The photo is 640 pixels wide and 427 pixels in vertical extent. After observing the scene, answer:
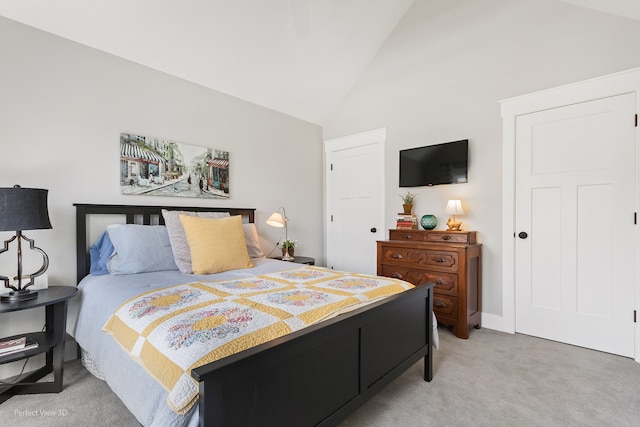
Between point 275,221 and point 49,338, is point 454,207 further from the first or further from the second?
point 49,338

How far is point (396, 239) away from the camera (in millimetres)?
3619

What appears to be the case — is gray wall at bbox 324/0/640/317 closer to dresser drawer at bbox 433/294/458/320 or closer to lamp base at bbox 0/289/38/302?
dresser drawer at bbox 433/294/458/320

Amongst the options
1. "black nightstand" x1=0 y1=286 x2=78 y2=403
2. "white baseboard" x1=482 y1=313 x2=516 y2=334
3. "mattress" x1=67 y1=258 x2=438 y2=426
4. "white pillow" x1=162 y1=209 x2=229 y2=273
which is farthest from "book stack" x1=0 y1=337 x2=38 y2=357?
"white baseboard" x1=482 y1=313 x2=516 y2=334

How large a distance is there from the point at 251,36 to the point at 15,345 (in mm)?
3089

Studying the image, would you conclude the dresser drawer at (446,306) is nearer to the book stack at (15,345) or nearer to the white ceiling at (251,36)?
the white ceiling at (251,36)

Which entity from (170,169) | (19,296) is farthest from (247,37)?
(19,296)

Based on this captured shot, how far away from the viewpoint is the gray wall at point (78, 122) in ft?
7.52

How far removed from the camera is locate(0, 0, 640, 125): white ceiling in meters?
2.47

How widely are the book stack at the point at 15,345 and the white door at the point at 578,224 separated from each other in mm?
3874

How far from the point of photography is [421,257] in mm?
3242

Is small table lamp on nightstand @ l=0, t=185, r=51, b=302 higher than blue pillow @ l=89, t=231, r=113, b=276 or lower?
higher

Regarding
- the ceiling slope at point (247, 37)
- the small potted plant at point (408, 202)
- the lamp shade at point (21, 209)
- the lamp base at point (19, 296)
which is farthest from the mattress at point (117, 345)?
the ceiling slope at point (247, 37)

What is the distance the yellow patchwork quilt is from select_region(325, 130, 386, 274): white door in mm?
2038

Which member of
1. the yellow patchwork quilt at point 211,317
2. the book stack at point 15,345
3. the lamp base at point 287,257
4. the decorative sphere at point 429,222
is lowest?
the book stack at point 15,345
